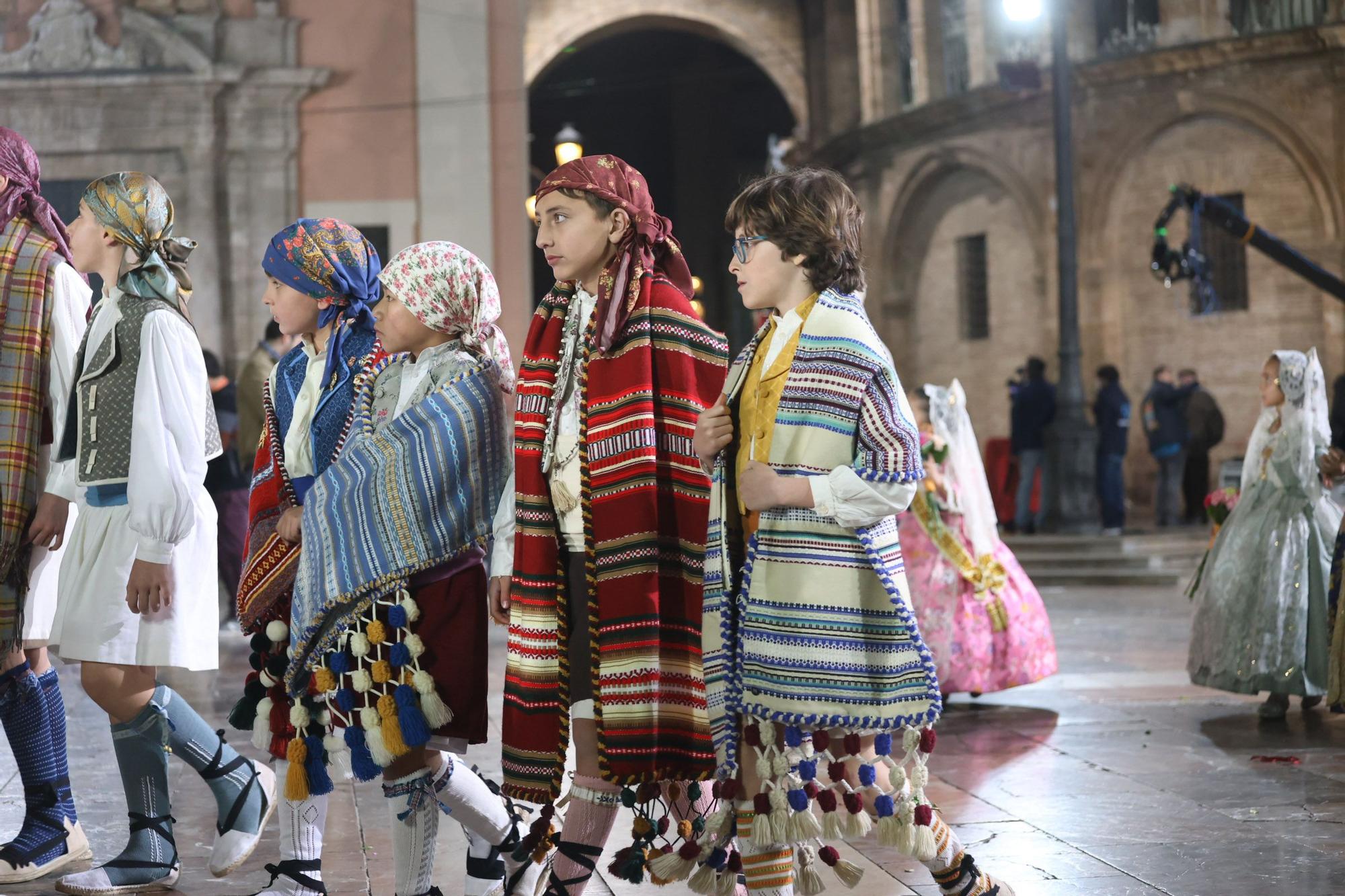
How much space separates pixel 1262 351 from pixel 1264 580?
14.9m

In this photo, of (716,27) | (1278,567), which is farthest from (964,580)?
(716,27)

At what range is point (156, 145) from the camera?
16.5 metres

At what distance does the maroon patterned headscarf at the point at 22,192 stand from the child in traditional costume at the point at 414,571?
4.12ft

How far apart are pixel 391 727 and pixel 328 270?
4.06ft

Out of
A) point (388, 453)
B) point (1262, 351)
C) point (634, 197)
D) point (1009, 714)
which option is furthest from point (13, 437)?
point (1262, 351)

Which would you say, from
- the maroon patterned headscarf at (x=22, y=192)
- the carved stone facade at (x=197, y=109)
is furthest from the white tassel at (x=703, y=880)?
the carved stone facade at (x=197, y=109)

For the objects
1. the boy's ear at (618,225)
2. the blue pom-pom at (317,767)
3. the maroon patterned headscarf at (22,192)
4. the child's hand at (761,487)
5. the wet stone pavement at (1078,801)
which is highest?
the maroon patterned headscarf at (22,192)

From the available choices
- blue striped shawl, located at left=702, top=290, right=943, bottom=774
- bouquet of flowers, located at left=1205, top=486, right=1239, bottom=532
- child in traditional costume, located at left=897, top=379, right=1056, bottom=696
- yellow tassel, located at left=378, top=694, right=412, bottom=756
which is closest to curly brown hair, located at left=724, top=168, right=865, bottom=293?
blue striped shawl, located at left=702, top=290, right=943, bottom=774

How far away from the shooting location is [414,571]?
12.5 ft

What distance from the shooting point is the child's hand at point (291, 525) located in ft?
13.3

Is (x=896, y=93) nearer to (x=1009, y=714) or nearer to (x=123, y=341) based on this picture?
(x=1009, y=714)

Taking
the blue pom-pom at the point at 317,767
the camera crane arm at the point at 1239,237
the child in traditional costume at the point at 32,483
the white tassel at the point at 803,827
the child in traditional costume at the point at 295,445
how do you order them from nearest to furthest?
the white tassel at the point at 803,827 → the blue pom-pom at the point at 317,767 → the child in traditional costume at the point at 295,445 → the child in traditional costume at the point at 32,483 → the camera crane arm at the point at 1239,237

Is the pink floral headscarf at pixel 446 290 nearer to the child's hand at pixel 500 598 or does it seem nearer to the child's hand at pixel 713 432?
the child's hand at pixel 500 598

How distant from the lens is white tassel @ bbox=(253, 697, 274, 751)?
13.5 feet
